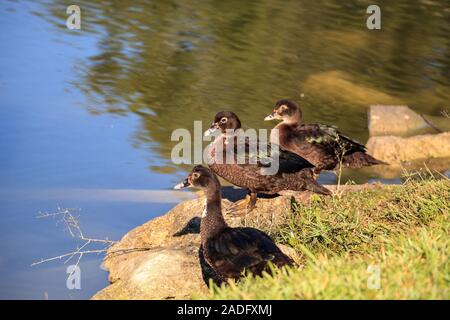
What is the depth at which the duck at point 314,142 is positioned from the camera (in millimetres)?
9477

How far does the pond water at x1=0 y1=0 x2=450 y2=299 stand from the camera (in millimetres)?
9273

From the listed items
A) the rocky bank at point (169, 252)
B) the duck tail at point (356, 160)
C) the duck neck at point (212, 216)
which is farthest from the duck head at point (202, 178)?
the duck tail at point (356, 160)

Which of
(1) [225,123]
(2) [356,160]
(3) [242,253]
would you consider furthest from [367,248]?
(2) [356,160]

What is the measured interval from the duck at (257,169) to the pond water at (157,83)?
135 cm

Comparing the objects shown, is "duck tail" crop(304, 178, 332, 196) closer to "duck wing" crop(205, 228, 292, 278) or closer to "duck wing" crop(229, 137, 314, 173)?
"duck wing" crop(229, 137, 314, 173)

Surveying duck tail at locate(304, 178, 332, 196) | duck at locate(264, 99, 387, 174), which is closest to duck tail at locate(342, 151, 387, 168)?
duck at locate(264, 99, 387, 174)

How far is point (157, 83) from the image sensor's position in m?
13.8

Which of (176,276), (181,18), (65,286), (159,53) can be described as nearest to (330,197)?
(176,276)

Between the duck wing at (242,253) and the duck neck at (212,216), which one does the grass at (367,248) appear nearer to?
the duck wing at (242,253)

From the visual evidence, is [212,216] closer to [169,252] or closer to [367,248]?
[169,252]

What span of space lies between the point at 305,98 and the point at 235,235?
748 cm

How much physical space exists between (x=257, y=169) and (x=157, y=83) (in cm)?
575

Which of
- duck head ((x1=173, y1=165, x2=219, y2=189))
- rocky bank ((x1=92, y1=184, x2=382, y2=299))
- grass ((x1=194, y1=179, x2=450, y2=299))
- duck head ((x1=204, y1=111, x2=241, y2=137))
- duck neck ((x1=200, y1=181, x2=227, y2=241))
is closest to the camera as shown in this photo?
grass ((x1=194, y1=179, x2=450, y2=299))

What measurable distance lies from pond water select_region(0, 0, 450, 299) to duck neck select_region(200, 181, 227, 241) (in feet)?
5.00
